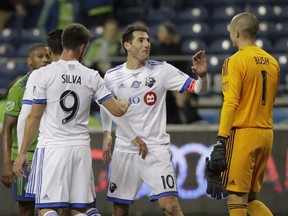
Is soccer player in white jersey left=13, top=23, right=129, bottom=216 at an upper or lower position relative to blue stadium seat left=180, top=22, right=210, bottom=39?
lower

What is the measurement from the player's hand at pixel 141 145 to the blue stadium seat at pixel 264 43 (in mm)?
6812

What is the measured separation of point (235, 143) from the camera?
9.34 m

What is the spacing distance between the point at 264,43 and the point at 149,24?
2323mm

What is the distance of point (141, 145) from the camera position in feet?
31.9

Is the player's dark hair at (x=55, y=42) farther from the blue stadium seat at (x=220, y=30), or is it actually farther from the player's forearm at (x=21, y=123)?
the blue stadium seat at (x=220, y=30)

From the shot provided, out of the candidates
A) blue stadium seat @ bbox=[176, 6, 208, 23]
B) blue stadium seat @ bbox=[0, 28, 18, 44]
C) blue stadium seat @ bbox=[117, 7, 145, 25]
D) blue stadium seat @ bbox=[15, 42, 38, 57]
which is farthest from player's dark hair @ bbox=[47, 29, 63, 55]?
blue stadium seat @ bbox=[0, 28, 18, 44]

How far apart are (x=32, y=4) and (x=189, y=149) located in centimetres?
636

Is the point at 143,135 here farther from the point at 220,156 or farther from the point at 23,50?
the point at 23,50

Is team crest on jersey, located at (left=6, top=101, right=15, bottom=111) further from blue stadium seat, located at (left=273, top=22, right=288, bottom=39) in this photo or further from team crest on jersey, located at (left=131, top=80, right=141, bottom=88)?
blue stadium seat, located at (left=273, top=22, right=288, bottom=39)

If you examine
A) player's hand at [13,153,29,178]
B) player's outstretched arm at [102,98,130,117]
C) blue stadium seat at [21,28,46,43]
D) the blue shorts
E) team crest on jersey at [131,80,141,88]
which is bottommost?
the blue shorts

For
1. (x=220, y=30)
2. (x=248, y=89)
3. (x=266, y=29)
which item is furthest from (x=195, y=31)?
(x=248, y=89)

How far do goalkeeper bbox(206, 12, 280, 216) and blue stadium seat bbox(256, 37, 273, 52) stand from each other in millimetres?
6901

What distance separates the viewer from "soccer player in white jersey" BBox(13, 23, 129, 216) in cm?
888

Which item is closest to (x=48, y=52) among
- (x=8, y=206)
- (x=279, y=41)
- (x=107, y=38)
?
(x=8, y=206)
